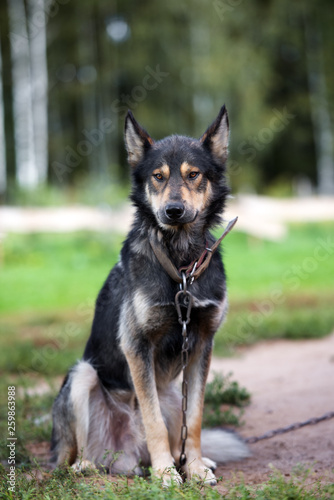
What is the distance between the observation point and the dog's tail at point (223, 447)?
13.1ft

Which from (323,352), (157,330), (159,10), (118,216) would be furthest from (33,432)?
(159,10)

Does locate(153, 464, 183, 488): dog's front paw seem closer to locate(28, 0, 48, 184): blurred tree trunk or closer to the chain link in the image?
the chain link

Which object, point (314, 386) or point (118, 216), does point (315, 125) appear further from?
point (314, 386)

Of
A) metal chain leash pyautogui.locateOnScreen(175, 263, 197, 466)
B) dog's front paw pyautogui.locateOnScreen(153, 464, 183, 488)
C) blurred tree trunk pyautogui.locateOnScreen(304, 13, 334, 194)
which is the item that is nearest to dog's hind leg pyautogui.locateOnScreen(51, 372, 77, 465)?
dog's front paw pyautogui.locateOnScreen(153, 464, 183, 488)

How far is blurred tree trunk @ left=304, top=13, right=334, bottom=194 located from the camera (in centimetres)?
2645

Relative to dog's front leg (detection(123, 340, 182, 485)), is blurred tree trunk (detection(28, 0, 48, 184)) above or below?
above

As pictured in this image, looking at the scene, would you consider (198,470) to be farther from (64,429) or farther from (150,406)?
(64,429)

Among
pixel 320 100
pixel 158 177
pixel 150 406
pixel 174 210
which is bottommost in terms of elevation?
pixel 150 406

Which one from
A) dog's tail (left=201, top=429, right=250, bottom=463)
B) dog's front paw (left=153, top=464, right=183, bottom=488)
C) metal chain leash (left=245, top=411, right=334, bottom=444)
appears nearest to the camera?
dog's front paw (left=153, top=464, right=183, bottom=488)

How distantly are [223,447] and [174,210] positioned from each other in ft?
5.94

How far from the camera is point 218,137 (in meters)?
3.73

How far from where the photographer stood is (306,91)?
29547 millimetres

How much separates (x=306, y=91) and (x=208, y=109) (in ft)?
27.6

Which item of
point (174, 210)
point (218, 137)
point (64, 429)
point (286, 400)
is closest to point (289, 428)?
point (286, 400)
